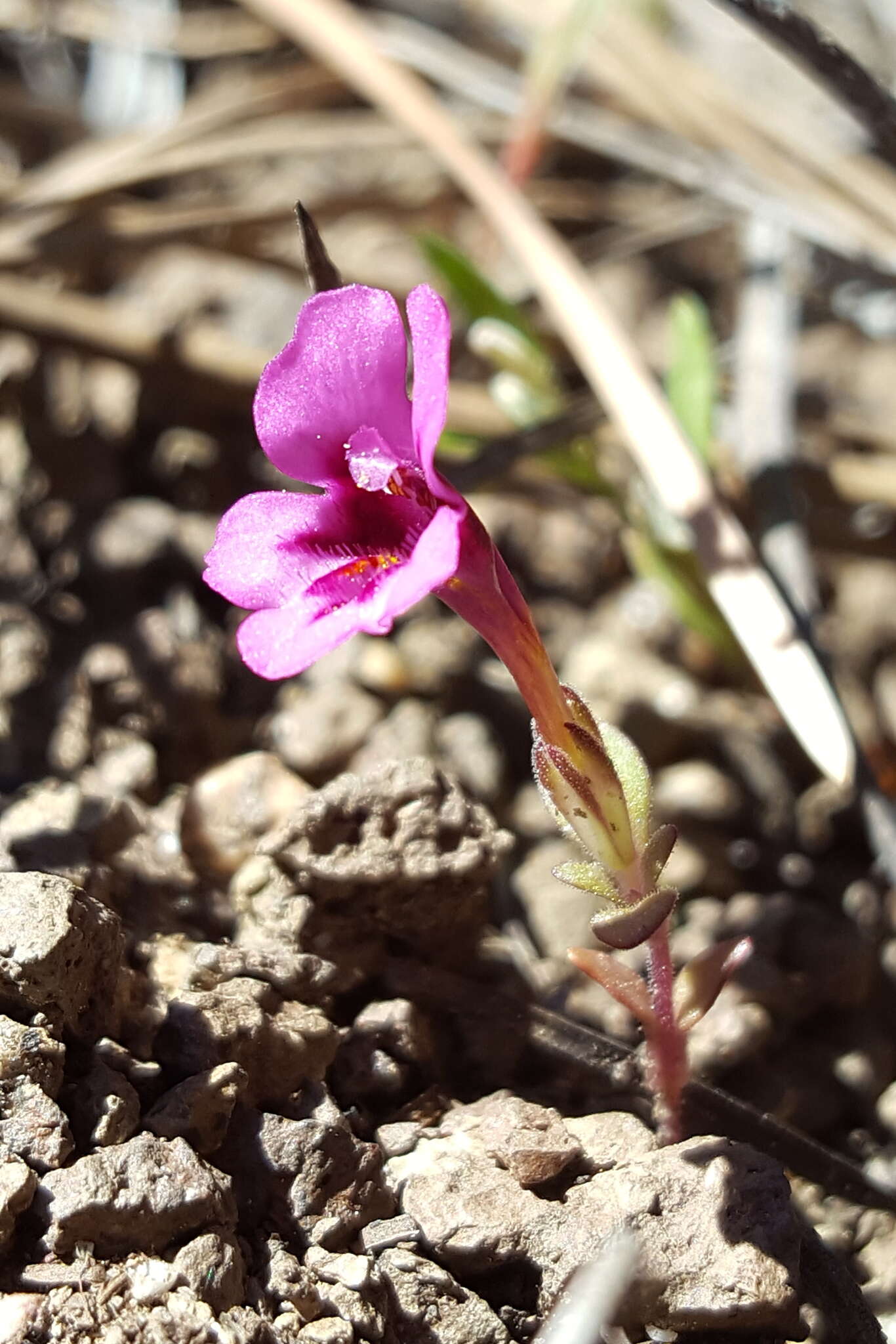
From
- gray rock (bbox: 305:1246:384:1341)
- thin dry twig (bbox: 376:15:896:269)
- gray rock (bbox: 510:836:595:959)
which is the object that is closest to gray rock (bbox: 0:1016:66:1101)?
gray rock (bbox: 305:1246:384:1341)

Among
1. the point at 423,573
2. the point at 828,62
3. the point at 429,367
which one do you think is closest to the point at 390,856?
the point at 423,573

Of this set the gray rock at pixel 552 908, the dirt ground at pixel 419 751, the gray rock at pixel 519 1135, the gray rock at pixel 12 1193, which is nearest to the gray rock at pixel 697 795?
the dirt ground at pixel 419 751

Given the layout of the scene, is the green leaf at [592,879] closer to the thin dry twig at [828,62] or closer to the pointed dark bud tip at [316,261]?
the pointed dark bud tip at [316,261]

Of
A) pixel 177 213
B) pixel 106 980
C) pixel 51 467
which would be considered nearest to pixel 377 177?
pixel 177 213

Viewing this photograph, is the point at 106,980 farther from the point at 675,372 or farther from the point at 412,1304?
the point at 675,372

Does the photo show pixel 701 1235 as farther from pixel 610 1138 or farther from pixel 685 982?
pixel 685 982
